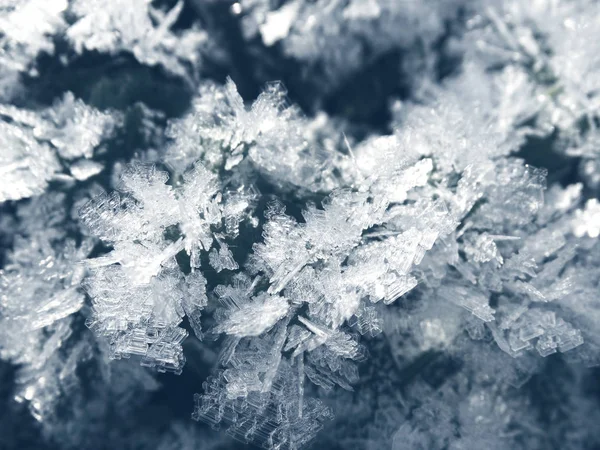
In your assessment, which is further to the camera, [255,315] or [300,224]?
[300,224]

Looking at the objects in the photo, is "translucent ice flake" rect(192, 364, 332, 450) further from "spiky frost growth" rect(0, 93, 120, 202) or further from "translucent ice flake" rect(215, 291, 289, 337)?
"spiky frost growth" rect(0, 93, 120, 202)

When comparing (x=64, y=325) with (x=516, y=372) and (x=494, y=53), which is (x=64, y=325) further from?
(x=494, y=53)

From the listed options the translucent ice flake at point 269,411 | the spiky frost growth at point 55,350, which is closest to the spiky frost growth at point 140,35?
the spiky frost growth at point 55,350

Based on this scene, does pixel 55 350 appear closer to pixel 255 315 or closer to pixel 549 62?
pixel 255 315

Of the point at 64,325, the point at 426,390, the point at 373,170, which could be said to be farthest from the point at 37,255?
the point at 426,390

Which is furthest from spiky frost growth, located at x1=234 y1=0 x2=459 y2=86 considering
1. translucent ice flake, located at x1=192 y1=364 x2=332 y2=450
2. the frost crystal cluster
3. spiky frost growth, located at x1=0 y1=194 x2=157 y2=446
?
translucent ice flake, located at x1=192 y1=364 x2=332 y2=450

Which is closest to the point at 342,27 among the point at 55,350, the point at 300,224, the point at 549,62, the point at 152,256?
the point at 549,62
